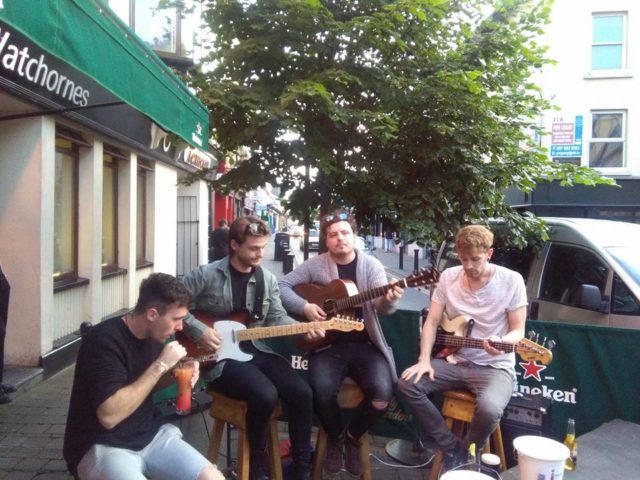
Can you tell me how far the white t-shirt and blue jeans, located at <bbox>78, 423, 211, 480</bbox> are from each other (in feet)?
5.84

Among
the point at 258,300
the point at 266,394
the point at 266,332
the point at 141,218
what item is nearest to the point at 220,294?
the point at 258,300

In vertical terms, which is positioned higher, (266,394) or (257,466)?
(266,394)

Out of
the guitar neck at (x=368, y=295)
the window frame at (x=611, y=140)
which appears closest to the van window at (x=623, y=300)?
the guitar neck at (x=368, y=295)

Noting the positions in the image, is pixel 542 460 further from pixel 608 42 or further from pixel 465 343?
pixel 608 42

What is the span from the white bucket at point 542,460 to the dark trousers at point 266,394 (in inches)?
53.1

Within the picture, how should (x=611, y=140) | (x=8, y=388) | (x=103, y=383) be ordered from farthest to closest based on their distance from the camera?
(x=611, y=140) < (x=8, y=388) < (x=103, y=383)

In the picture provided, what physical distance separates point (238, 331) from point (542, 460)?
1.83 meters

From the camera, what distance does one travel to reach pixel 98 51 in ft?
9.72

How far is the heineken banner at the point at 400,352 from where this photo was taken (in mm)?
4094

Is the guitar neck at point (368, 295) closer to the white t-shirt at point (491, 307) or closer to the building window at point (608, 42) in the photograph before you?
the white t-shirt at point (491, 307)

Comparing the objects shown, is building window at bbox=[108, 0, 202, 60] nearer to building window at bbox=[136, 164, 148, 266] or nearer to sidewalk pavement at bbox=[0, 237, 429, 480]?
building window at bbox=[136, 164, 148, 266]

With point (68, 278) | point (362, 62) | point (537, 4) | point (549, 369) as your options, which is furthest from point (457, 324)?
point (68, 278)

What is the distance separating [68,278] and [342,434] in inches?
193

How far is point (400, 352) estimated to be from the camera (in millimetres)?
4137
